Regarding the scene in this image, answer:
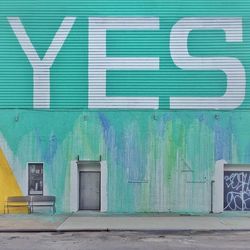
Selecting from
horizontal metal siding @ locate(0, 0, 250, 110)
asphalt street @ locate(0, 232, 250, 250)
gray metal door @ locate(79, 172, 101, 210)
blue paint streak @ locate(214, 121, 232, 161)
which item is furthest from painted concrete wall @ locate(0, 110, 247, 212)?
asphalt street @ locate(0, 232, 250, 250)

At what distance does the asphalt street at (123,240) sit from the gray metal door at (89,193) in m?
5.60

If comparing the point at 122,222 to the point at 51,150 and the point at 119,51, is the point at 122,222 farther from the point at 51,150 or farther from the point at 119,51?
the point at 119,51

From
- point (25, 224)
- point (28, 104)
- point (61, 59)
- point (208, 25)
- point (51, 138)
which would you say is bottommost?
point (25, 224)

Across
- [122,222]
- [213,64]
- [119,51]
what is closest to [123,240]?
[122,222]

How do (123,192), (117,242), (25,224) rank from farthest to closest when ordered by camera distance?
1. (123,192)
2. (25,224)
3. (117,242)

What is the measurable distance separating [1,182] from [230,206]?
9.54 metres

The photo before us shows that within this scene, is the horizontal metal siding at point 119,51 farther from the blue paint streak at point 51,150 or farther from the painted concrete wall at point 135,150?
the blue paint streak at point 51,150

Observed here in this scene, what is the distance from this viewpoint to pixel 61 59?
22891mm

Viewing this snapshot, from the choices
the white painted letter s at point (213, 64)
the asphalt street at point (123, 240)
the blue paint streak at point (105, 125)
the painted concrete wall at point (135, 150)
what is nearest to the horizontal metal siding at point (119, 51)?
the white painted letter s at point (213, 64)

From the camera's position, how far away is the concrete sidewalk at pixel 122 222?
18078 mm

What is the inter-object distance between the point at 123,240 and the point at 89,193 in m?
7.67

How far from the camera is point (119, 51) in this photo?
22.9 m

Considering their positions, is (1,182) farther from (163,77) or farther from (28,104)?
(163,77)

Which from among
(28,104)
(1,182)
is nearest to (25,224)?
(1,182)
